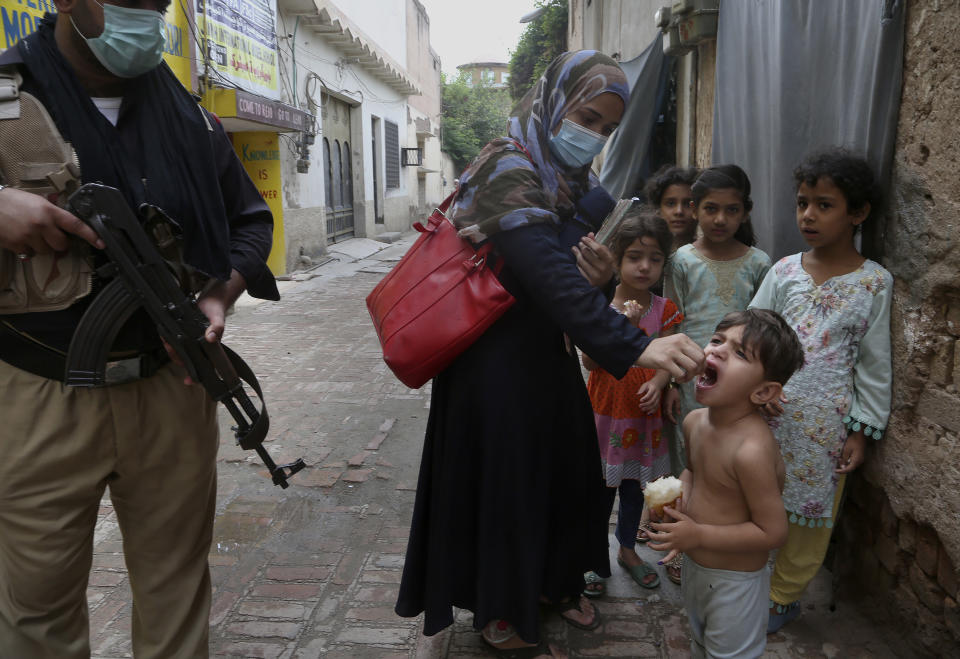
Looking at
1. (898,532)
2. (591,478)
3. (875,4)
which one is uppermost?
(875,4)

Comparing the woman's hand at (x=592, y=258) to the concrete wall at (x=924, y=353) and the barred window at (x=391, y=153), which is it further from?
the barred window at (x=391, y=153)

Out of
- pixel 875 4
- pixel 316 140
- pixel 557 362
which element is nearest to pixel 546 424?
pixel 557 362

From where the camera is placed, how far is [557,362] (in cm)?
230

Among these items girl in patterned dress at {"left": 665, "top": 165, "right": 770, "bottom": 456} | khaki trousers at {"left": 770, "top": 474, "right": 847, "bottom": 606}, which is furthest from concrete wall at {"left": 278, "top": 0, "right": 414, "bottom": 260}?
khaki trousers at {"left": 770, "top": 474, "right": 847, "bottom": 606}

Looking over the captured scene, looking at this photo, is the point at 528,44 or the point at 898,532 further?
the point at 528,44

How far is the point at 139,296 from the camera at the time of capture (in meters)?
1.76

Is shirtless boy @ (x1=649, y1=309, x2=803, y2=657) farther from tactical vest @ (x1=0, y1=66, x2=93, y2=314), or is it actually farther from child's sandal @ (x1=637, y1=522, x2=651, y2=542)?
tactical vest @ (x1=0, y1=66, x2=93, y2=314)

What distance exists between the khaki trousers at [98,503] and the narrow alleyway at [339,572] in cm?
62

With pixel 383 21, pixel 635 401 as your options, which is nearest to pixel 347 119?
pixel 383 21

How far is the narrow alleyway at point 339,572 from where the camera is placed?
251 cm

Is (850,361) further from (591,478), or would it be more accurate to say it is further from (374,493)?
(374,493)

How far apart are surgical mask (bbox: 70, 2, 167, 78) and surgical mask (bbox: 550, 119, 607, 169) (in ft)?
3.68

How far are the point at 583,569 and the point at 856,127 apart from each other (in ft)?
6.19

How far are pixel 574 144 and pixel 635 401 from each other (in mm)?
1160
